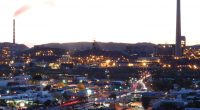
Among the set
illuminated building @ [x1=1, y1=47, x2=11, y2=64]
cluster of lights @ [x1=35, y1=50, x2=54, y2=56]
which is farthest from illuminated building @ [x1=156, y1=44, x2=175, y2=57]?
illuminated building @ [x1=1, y1=47, x2=11, y2=64]

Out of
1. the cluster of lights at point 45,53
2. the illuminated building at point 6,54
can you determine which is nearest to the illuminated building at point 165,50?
the cluster of lights at point 45,53

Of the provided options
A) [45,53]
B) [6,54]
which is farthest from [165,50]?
[6,54]

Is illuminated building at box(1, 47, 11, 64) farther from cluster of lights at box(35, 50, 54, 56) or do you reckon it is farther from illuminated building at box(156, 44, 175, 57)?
illuminated building at box(156, 44, 175, 57)

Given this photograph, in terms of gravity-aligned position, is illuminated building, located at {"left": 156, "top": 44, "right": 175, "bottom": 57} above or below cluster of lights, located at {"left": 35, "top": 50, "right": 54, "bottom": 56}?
above

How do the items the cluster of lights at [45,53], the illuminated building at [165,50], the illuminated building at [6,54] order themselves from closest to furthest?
the illuminated building at [165,50]
the illuminated building at [6,54]
the cluster of lights at [45,53]

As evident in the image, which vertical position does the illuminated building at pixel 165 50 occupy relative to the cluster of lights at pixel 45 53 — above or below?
above

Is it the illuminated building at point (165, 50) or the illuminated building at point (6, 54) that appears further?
the illuminated building at point (6, 54)

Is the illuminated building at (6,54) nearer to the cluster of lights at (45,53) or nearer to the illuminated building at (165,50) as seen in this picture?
the cluster of lights at (45,53)

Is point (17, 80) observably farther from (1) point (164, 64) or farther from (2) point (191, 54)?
(2) point (191, 54)

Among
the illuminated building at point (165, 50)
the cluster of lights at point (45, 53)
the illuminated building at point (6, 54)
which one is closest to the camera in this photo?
the illuminated building at point (165, 50)

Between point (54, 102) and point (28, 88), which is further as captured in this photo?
point (28, 88)

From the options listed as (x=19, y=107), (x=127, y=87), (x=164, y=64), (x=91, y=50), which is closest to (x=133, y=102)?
(x=19, y=107)
